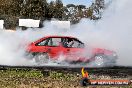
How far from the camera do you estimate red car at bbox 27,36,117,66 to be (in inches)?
802

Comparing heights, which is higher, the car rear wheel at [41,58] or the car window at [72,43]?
the car window at [72,43]

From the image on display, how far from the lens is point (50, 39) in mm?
20766

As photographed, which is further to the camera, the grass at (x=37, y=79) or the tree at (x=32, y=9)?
the tree at (x=32, y=9)

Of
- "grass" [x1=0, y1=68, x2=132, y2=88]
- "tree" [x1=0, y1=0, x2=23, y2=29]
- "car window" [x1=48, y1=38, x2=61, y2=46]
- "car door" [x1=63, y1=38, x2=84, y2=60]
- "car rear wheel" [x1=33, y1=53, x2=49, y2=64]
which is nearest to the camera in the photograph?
"grass" [x1=0, y1=68, x2=132, y2=88]

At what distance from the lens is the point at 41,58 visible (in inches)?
795

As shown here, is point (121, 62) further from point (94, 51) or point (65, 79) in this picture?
point (65, 79)

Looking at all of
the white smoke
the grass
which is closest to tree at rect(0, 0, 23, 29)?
the white smoke

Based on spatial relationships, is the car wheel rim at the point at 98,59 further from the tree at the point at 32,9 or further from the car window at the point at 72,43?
the tree at the point at 32,9

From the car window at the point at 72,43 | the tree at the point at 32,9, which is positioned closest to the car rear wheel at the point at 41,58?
the car window at the point at 72,43

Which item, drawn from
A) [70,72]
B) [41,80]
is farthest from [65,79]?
[70,72]

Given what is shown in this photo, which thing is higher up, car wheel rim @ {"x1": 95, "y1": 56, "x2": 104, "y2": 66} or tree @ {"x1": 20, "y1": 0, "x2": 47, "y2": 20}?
tree @ {"x1": 20, "y1": 0, "x2": 47, "y2": 20}

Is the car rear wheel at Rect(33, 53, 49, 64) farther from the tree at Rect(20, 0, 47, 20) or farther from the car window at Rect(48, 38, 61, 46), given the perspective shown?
the tree at Rect(20, 0, 47, 20)

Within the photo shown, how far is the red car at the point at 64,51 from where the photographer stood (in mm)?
20359

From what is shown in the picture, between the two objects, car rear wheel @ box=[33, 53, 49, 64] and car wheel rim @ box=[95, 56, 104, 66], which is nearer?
car rear wheel @ box=[33, 53, 49, 64]
